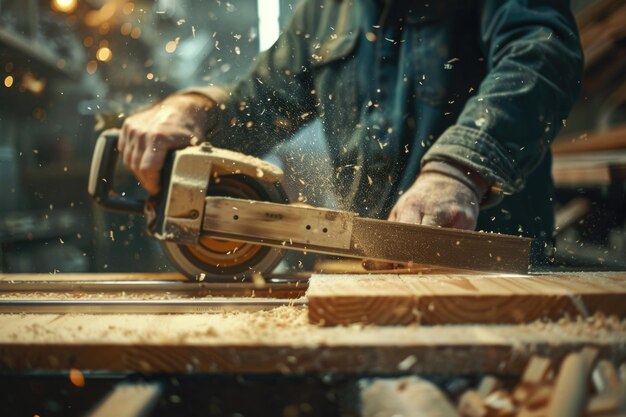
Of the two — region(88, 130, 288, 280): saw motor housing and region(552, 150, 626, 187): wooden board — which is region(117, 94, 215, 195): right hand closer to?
region(88, 130, 288, 280): saw motor housing

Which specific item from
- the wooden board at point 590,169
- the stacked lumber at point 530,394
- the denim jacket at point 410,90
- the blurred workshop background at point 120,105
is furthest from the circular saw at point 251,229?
the wooden board at point 590,169

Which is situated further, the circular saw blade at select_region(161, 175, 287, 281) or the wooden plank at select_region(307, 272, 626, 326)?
the circular saw blade at select_region(161, 175, 287, 281)

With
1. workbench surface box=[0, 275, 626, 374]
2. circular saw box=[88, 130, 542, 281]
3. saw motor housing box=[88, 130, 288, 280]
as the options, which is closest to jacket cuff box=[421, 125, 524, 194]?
circular saw box=[88, 130, 542, 281]

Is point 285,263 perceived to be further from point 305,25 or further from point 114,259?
point 114,259

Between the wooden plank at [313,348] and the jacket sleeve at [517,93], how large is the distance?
28.6 inches

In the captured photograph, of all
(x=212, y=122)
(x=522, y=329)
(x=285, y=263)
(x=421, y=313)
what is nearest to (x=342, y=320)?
(x=421, y=313)

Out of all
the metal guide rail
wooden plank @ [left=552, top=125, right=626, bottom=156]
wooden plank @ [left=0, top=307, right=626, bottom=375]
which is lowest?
the metal guide rail

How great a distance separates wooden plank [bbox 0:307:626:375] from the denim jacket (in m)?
0.84

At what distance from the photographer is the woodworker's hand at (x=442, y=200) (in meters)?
1.59

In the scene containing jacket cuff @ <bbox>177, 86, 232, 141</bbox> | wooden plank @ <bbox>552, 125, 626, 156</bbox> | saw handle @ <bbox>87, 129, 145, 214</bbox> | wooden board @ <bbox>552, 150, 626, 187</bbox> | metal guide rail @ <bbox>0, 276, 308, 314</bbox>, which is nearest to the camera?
metal guide rail @ <bbox>0, 276, 308, 314</bbox>

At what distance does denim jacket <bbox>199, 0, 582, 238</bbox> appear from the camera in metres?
1.87

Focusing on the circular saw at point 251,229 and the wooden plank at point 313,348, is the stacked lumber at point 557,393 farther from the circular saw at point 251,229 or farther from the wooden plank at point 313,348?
the circular saw at point 251,229

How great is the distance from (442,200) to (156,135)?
0.97m

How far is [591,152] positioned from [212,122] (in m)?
2.37
